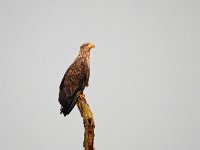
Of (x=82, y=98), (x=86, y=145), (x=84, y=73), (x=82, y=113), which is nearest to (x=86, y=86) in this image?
(x=84, y=73)

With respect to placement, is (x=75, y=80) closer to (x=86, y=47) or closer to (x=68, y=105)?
(x=68, y=105)

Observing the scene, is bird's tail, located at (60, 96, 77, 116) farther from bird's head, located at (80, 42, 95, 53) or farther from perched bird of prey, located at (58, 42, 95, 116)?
bird's head, located at (80, 42, 95, 53)

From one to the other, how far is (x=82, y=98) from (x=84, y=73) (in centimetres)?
148

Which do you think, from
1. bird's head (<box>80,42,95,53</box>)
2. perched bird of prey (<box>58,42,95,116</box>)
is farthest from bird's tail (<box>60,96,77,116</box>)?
bird's head (<box>80,42,95,53</box>)

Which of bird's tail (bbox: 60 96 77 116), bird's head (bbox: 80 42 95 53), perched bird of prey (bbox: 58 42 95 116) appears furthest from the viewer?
bird's head (bbox: 80 42 95 53)

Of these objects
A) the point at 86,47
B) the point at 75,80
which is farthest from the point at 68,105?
the point at 86,47

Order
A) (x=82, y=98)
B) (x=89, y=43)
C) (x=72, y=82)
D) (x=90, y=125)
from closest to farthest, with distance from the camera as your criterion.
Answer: (x=90, y=125) → (x=82, y=98) → (x=72, y=82) → (x=89, y=43)

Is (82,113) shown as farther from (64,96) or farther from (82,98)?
(64,96)

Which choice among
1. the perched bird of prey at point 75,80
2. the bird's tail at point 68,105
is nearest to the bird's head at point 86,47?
the perched bird of prey at point 75,80

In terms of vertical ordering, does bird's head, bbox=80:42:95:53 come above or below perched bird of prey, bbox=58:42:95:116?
Result: above

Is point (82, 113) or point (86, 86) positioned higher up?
point (86, 86)

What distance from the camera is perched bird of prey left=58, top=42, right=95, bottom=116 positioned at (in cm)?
1107

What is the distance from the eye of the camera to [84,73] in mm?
11977

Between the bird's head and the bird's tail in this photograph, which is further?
the bird's head
